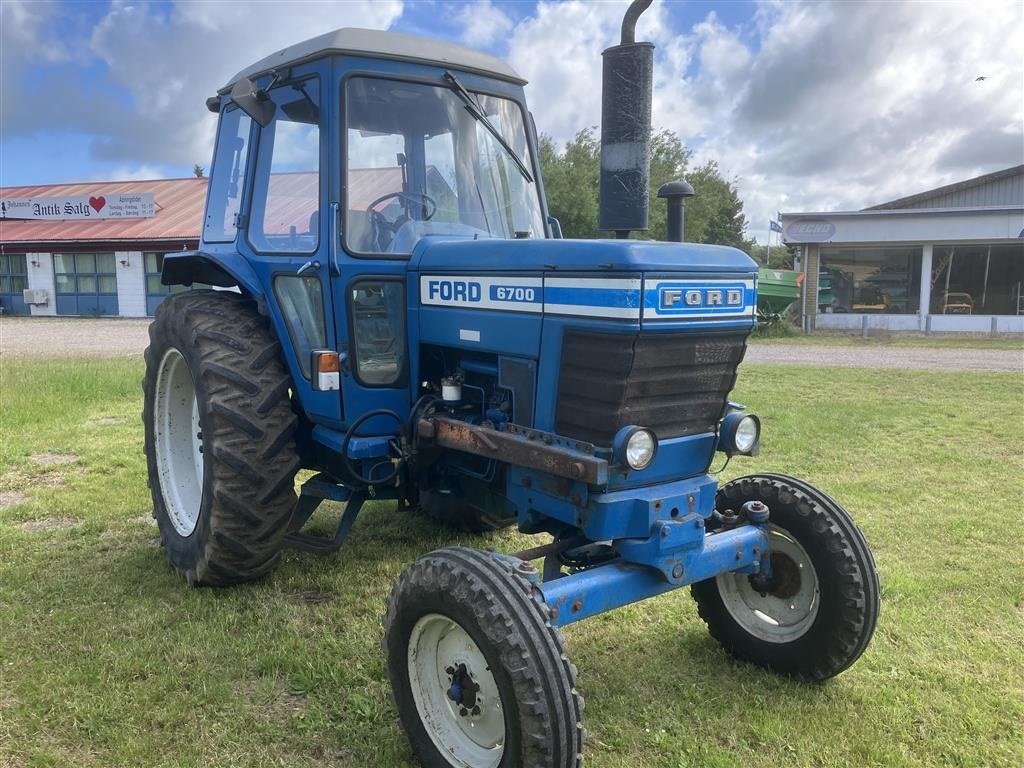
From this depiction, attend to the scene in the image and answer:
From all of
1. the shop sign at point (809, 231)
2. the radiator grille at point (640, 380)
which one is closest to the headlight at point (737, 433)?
the radiator grille at point (640, 380)

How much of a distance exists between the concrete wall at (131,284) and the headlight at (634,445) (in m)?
24.8

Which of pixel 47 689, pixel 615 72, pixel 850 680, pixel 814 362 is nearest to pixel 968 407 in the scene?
pixel 814 362

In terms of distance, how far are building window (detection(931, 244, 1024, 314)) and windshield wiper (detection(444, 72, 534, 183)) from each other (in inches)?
756

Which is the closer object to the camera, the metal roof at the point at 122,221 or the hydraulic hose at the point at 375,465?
the hydraulic hose at the point at 375,465

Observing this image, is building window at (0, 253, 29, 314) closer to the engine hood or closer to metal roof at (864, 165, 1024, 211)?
metal roof at (864, 165, 1024, 211)

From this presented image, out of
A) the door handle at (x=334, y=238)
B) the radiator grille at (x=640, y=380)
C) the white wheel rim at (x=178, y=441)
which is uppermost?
the door handle at (x=334, y=238)

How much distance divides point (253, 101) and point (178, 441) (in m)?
1.94

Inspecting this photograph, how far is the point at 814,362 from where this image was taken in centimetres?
1345

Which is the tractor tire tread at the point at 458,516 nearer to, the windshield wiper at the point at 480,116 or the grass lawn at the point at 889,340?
the windshield wiper at the point at 480,116

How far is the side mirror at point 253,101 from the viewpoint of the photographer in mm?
3541

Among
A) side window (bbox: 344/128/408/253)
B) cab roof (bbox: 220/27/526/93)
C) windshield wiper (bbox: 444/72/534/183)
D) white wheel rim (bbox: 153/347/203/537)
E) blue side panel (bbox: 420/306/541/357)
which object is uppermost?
cab roof (bbox: 220/27/526/93)

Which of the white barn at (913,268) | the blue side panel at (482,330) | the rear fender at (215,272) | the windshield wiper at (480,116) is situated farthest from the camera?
the white barn at (913,268)

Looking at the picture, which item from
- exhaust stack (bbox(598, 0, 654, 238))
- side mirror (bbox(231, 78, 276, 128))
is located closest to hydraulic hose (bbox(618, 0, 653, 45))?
exhaust stack (bbox(598, 0, 654, 238))

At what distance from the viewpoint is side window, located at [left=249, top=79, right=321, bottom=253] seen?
3557 millimetres
